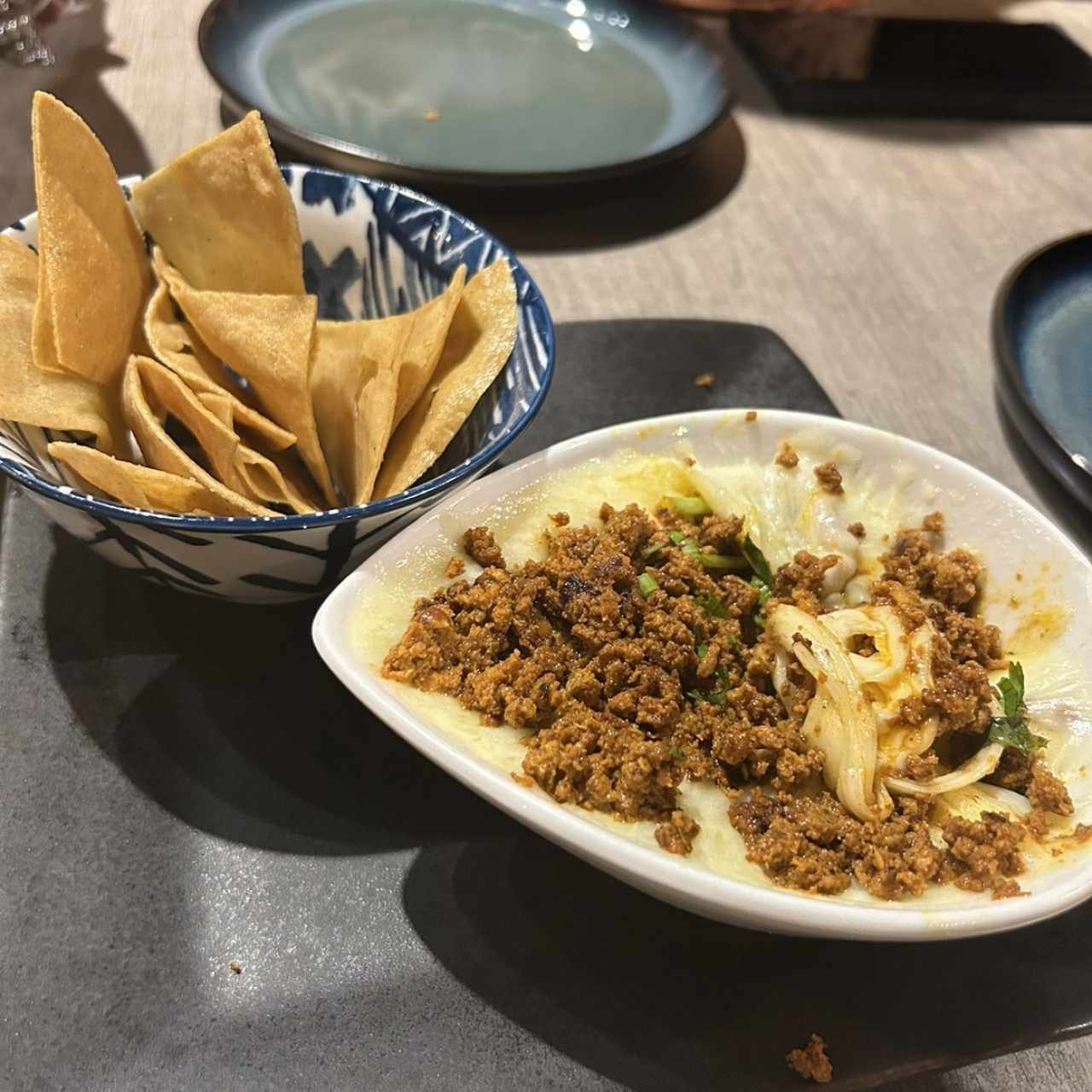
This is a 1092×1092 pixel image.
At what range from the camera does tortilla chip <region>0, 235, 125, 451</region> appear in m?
0.86

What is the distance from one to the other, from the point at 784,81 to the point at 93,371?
1693mm

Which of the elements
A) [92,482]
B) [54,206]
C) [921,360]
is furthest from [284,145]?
[921,360]

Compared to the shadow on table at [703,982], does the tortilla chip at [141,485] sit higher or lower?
higher

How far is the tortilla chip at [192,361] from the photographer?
0.95 m

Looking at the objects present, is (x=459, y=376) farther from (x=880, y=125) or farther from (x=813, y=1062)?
(x=880, y=125)

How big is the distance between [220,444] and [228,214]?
0.31m

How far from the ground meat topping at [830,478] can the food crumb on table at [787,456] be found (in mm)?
27

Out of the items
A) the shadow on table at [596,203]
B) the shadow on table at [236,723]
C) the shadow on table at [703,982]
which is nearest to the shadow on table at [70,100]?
the shadow on table at [596,203]

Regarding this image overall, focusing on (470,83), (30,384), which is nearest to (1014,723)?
(30,384)

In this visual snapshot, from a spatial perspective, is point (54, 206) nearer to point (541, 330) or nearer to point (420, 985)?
point (541, 330)

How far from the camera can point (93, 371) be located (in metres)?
0.93

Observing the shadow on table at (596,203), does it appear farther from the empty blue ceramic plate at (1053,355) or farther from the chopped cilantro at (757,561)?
the chopped cilantro at (757,561)

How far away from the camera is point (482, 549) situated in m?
0.85

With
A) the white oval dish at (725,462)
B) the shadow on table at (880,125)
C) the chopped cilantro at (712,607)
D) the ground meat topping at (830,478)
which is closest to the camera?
the white oval dish at (725,462)
